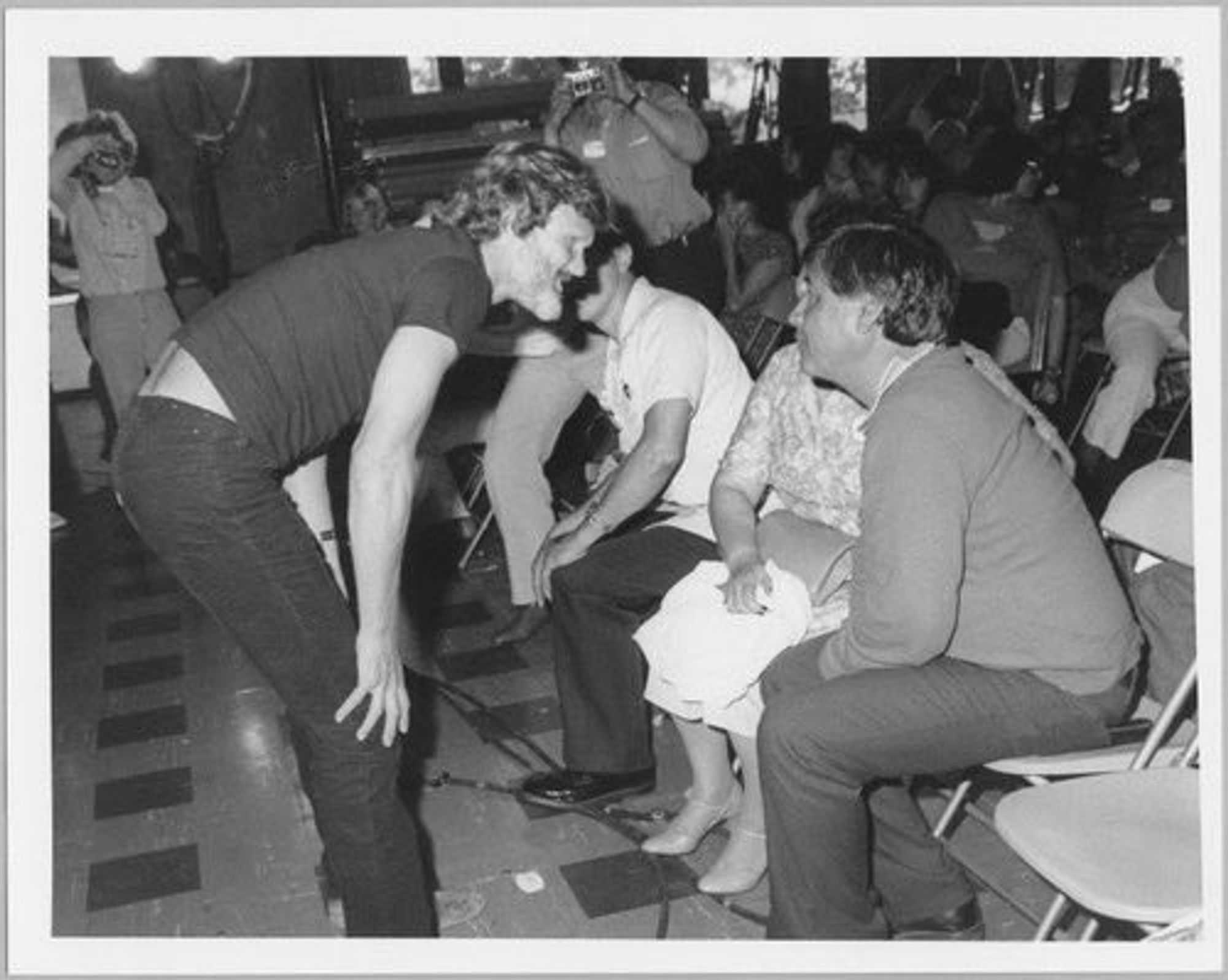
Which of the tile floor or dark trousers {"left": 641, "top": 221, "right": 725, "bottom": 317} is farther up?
dark trousers {"left": 641, "top": 221, "right": 725, "bottom": 317}

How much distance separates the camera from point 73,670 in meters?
3.72

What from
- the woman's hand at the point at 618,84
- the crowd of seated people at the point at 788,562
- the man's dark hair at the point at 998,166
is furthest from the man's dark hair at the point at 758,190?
the crowd of seated people at the point at 788,562

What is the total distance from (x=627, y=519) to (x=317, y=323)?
41.5 inches

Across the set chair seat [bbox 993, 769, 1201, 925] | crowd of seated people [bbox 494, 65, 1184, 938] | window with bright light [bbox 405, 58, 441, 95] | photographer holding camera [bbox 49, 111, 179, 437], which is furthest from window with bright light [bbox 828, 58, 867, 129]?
chair seat [bbox 993, 769, 1201, 925]

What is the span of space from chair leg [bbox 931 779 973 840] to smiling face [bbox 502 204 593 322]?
1154mm

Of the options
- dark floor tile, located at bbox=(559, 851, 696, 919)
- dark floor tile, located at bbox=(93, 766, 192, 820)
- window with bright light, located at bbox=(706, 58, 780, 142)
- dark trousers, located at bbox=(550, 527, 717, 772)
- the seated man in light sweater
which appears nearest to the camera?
the seated man in light sweater

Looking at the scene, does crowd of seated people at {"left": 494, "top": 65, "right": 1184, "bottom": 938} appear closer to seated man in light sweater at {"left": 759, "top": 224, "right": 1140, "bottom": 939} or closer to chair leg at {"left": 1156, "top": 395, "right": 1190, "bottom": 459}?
seated man in light sweater at {"left": 759, "top": 224, "right": 1140, "bottom": 939}

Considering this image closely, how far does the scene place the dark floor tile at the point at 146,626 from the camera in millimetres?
4000

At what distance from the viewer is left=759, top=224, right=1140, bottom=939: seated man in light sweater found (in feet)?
5.70

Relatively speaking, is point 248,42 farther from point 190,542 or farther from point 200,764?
point 200,764

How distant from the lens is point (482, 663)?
3508 millimetres

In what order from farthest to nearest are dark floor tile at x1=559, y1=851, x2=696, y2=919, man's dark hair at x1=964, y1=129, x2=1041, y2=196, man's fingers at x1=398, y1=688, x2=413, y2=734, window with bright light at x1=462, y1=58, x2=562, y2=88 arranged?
window with bright light at x1=462, y1=58, x2=562, y2=88, man's dark hair at x1=964, y1=129, x2=1041, y2=196, dark floor tile at x1=559, y1=851, x2=696, y2=919, man's fingers at x1=398, y1=688, x2=413, y2=734

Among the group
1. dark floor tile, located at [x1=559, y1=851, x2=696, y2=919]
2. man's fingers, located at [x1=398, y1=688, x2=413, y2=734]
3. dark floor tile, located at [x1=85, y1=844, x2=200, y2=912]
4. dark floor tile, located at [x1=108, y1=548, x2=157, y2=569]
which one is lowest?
dark floor tile, located at [x1=108, y1=548, x2=157, y2=569]

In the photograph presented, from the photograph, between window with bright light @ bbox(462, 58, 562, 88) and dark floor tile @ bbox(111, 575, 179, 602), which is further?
window with bright light @ bbox(462, 58, 562, 88)
